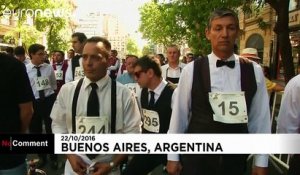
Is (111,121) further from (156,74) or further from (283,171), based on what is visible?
(283,171)

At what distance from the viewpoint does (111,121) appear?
9.20 feet

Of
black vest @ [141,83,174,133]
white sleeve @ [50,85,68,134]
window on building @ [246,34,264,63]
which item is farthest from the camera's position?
window on building @ [246,34,264,63]

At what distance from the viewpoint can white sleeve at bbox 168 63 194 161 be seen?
8.93 ft

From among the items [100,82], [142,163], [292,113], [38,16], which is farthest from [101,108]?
[38,16]

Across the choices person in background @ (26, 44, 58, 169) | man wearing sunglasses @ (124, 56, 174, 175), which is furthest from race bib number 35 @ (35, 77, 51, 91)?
man wearing sunglasses @ (124, 56, 174, 175)

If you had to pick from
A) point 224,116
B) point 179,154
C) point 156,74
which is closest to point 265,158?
point 224,116

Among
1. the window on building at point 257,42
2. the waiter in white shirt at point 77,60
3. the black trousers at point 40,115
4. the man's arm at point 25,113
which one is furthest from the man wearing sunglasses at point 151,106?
the window on building at point 257,42

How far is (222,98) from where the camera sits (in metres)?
2.63

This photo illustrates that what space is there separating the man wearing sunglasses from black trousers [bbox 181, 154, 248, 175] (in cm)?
105

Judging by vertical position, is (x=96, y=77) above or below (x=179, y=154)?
above

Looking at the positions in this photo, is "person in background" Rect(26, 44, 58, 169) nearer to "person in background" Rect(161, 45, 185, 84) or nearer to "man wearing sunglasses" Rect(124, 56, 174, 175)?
"person in background" Rect(161, 45, 185, 84)

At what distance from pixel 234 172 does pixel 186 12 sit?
13822 mm

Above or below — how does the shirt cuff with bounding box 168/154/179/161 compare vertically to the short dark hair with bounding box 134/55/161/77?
below
